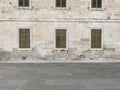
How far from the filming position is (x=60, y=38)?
86.8 ft

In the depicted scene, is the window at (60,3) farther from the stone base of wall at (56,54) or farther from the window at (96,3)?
the stone base of wall at (56,54)

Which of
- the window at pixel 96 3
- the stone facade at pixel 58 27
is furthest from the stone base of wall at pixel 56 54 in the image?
the window at pixel 96 3

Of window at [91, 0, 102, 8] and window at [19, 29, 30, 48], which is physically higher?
window at [91, 0, 102, 8]

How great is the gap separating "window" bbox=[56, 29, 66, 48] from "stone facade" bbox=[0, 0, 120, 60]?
0.29m

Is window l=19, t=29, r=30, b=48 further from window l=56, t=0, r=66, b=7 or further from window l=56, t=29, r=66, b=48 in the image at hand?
window l=56, t=0, r=66, b=7

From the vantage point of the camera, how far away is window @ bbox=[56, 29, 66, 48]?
26469 mm

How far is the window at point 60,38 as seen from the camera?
26.5m

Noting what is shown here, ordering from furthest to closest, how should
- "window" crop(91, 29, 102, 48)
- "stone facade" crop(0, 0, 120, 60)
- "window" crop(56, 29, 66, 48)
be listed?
"window" crop(91, 29, 102, 48) → "window" crop(56, 29, 66, 48) → "stone facade" crop(0, 0, 120, 60)

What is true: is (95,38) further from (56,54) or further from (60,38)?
(56,54)

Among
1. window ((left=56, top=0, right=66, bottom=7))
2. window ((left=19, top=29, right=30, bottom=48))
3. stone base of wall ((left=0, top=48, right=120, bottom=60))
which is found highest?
window ((left=56, top=0, right=66, bottom=7))

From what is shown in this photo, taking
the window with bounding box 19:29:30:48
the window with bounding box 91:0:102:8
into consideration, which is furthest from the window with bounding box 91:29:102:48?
the window with bounding box 19:29:30:48

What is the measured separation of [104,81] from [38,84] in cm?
335

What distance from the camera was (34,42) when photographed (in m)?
26.3

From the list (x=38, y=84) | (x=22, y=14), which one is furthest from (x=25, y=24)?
(x=38, y=84)
